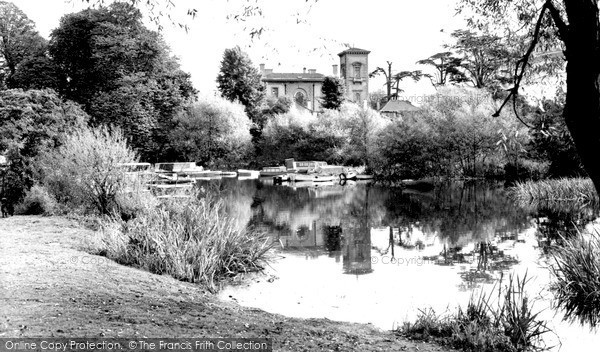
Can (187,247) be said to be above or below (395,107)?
below

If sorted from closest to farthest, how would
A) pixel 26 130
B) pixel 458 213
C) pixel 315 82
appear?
pixel 26 130, pixel 458 213, pixel 315 82

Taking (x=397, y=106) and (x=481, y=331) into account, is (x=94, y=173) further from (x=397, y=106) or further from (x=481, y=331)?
(x=397, y=106)

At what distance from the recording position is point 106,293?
797 centimetres

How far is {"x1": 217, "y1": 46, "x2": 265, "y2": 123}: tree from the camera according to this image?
6906 cm

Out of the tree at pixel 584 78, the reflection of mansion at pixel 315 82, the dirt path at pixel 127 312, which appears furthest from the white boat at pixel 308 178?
the tree at pixel 584 78

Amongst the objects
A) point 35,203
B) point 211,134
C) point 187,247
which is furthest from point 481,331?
point 211,134

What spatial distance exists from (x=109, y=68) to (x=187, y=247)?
119 ft

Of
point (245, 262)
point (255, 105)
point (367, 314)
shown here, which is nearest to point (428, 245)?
point (245, 262)

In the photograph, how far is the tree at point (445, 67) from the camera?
60013mm

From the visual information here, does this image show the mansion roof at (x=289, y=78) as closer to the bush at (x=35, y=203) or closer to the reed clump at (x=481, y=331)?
the bush at (x=35, y=203)

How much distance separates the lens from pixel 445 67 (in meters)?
61.8

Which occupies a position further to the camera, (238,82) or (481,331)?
(238,82)

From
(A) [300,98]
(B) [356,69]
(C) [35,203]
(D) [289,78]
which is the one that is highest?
(B) [356,69]

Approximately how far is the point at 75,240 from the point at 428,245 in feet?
33.1
